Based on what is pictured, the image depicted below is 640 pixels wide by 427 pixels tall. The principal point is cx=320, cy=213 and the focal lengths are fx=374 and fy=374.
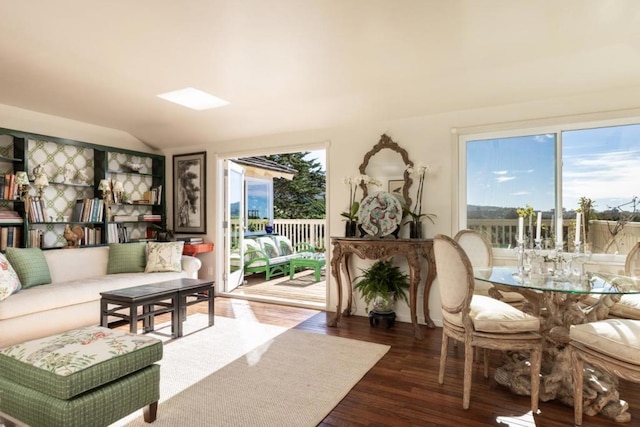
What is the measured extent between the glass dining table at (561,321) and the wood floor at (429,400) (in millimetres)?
78

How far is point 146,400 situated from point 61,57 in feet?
8.78

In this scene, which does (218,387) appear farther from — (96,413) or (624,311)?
(624,311)

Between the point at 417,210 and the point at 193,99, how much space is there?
2743 mm

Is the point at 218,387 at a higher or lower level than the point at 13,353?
lower

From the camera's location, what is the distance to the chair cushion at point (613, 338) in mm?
1868

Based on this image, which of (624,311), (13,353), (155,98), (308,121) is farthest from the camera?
(308,121)

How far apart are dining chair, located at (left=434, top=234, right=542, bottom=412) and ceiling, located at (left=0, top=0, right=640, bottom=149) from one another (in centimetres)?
146

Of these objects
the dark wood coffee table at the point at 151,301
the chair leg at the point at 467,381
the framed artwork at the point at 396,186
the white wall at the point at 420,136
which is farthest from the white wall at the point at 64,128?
the chair leg at the point at 467,381

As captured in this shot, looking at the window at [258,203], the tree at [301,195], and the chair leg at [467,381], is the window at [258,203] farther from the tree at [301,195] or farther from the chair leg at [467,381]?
the chair leg at [467,381]

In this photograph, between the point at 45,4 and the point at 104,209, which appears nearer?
the point at 45,4

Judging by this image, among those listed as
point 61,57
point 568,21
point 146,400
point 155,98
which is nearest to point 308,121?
point 155,98

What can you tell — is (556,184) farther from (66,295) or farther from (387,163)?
(66,295)

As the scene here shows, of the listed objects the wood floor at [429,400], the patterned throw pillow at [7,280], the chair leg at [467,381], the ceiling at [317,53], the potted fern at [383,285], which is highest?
the ceiling at [317,53]

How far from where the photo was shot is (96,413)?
182 centimetres
